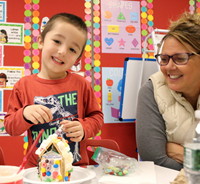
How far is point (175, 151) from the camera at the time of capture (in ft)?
3.51

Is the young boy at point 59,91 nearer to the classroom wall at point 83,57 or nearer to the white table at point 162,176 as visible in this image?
the white table at point 162,176

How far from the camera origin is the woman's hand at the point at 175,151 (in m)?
1.04

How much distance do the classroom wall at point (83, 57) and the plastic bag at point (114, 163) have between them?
1.95 m

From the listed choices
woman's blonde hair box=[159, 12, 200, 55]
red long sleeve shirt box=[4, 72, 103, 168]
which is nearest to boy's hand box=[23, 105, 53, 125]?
red long sleeve shirt box=[4, 72, 103, 168]

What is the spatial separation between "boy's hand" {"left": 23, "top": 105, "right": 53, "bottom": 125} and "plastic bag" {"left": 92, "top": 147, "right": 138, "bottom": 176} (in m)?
0.26

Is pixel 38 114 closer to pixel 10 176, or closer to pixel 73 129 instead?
Result: pixel 73 129

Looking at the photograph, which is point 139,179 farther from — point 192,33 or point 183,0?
point 183,0

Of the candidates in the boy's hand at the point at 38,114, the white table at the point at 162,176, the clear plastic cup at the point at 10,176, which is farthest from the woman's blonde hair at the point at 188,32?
the clear plastic cup at the point at 10,176

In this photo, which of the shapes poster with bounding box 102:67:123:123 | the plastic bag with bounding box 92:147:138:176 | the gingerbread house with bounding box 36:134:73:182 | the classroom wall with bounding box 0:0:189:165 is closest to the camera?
the gingerbread house with bounding box 36:134:73:182

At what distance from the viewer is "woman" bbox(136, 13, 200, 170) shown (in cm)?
109

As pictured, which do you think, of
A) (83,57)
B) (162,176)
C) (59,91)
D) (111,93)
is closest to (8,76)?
(83,57)

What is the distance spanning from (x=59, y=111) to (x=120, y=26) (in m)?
2.17

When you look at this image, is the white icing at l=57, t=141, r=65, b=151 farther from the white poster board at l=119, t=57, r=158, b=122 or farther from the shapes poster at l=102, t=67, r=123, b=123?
the shapes poster at l=102, t=67, r=123, b=123

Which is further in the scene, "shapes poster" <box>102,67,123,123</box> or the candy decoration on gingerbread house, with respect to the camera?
"shapes poster" <box>102,67,123,123</box>
